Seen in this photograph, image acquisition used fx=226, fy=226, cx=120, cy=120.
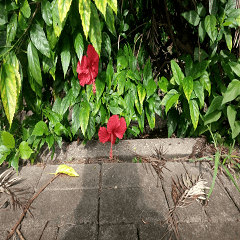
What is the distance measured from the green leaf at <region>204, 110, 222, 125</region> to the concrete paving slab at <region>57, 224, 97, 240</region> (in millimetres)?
1041

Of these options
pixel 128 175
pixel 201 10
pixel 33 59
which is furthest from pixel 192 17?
pixel 128 175

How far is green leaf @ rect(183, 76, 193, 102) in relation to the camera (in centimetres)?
142

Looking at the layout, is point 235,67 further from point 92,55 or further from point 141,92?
point 92,55

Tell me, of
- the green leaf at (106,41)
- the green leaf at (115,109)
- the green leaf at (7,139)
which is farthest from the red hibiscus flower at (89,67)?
the green leaf at (7,139)

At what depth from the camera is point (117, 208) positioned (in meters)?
1.29

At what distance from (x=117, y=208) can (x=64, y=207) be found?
304 mm

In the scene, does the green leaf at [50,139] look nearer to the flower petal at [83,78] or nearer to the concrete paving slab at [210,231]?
the flower petal at [83,78]

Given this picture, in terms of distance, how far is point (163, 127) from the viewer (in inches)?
89.3

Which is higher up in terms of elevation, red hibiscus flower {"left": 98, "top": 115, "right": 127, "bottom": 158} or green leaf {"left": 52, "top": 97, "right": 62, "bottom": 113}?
green leaf {"left": 52, "top": 97, "right": 62, "bottom": 113}

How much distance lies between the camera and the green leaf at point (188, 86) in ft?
4.66

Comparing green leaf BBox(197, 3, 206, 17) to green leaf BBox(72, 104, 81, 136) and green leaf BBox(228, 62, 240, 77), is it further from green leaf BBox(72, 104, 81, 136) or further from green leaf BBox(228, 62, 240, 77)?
green leaf BBox(72, 104, 81, 136)

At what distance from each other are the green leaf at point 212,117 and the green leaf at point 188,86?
32 centimetres

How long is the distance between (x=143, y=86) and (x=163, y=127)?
30.8 inches

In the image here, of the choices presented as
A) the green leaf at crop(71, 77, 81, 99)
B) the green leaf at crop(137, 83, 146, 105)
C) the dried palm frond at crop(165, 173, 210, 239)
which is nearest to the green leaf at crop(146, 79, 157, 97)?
the green leaf at crop(137, 83, 146, 105)
